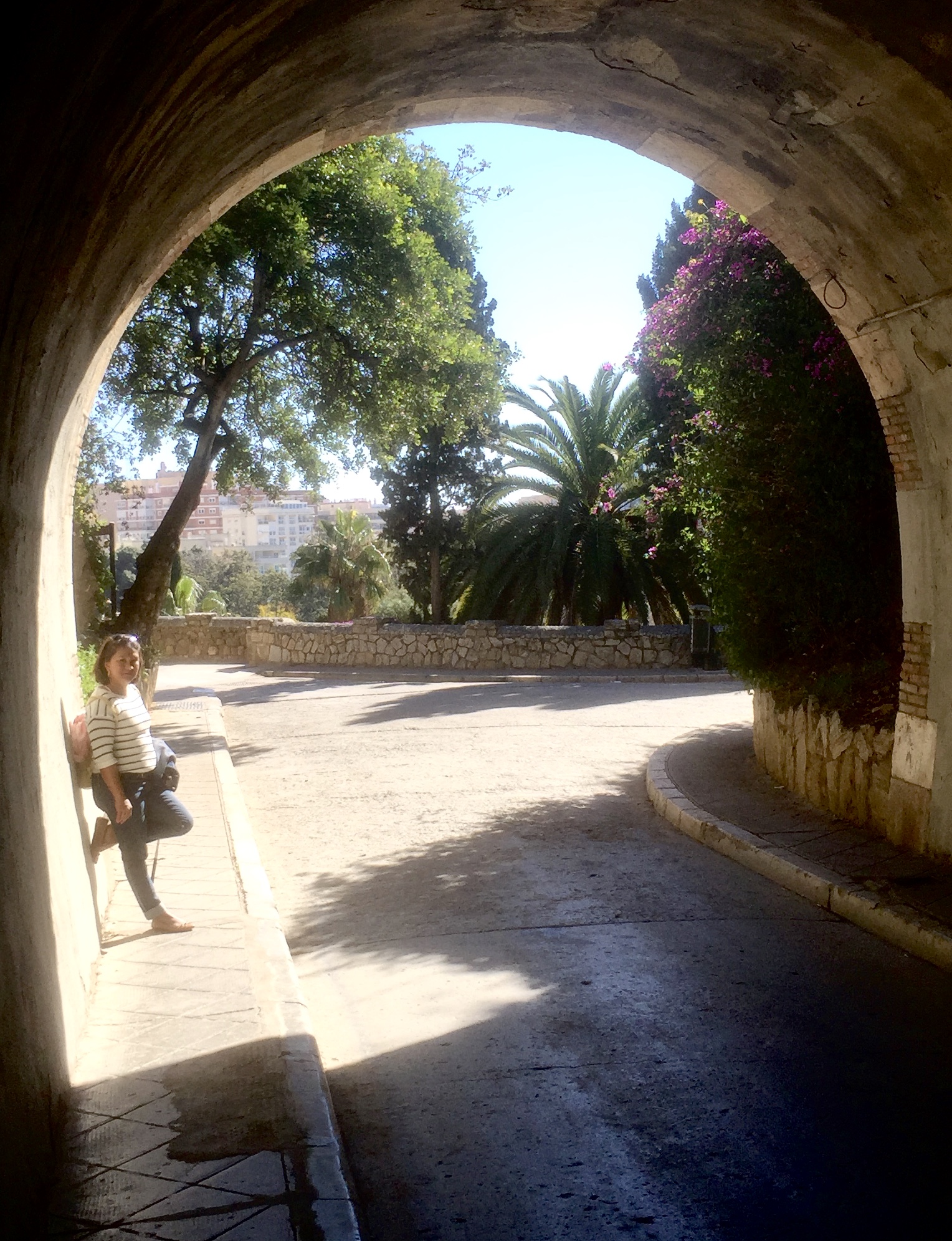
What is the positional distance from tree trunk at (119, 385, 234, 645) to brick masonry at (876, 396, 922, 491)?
9.31 metres

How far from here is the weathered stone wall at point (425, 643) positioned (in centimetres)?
2242

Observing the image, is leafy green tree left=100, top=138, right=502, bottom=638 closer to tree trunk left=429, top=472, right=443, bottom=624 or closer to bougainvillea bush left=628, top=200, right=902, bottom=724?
bougainvillea bush left=628, top=200, right=902, bottom=724

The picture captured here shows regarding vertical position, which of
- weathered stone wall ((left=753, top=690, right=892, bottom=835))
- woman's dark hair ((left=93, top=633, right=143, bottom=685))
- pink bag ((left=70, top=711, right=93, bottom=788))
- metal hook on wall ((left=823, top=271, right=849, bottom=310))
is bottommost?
weathered stone wall ((left=753, top=690, right=892, bottom=835))

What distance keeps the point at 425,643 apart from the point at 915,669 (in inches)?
709

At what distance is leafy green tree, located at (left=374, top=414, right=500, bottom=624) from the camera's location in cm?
3180

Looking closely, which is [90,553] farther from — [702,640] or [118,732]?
[702,640]

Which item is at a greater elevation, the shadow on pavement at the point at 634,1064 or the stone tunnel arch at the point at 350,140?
the stone tunnel arch at the point at 350,140

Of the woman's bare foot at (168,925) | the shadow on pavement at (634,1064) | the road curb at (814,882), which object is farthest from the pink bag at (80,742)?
the road curb at (814,882)

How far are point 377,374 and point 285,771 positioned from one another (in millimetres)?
6559

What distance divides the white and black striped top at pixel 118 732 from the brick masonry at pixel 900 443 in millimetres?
4842

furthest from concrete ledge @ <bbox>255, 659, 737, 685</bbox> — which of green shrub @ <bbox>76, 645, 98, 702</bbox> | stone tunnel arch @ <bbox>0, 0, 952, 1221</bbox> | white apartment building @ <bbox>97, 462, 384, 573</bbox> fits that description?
white apartment building @ <bbox>97, 462, 384, 573</bbox>

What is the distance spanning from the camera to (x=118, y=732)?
5844 mm

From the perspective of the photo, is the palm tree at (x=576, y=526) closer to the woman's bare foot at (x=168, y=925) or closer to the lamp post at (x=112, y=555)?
the lamp post at (x=112, y=555)

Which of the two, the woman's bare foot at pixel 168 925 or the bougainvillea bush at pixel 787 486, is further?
the bougainvillea bush at pixel 787 486
